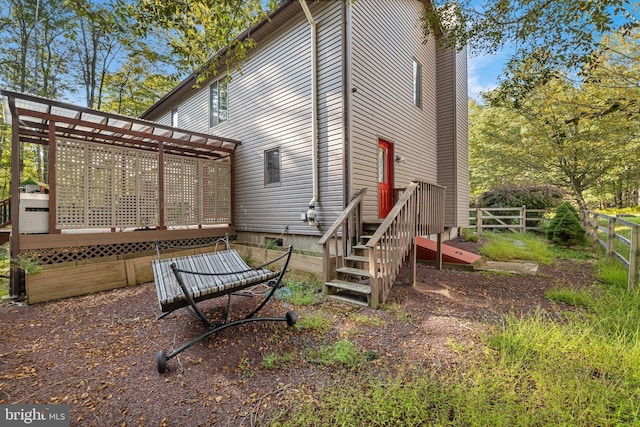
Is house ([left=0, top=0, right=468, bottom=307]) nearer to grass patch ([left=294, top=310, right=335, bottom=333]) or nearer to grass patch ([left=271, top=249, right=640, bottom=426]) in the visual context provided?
grass patch ([left=294, top=310, right=335, bottom=333])

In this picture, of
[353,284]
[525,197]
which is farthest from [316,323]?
[525,197]

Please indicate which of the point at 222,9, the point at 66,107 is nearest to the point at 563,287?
the point at 222,9

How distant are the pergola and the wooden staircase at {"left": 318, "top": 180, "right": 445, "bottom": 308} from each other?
3.83m

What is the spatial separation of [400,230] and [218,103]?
7.37m

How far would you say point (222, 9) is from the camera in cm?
379

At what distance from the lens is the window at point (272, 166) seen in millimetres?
6875

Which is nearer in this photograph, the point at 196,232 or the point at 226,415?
the point at 226,415

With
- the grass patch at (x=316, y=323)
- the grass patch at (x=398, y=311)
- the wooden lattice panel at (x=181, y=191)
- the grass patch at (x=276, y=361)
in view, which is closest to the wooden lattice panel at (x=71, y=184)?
the wooden lattice panel at (x=181, y=191)

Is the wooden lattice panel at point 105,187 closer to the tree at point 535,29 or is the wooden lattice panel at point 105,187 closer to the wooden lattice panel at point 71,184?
the wooden lattice panel at point 71,184

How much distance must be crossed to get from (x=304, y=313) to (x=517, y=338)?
2.35 m

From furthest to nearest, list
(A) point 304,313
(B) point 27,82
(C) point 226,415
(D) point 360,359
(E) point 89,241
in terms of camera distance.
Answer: (B) point 27,82
(E) point 89,241
(A) point 304,313
(D) point 360,359
(C) point 226,415

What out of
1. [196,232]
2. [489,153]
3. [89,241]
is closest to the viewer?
[89,241]

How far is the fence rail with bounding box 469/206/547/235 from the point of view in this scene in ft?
38.0

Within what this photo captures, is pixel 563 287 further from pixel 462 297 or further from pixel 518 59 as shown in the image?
pixel 518 59
